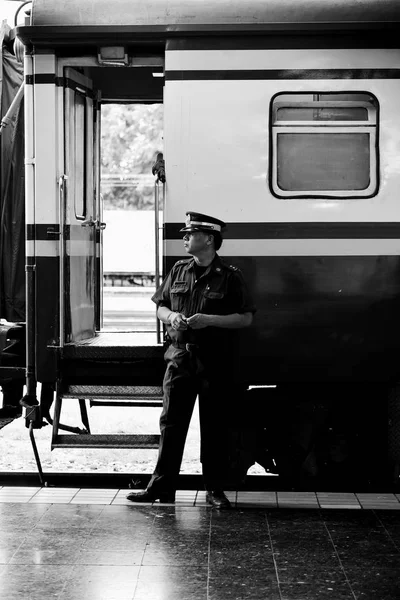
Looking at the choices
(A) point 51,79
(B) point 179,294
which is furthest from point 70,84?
(B) point 179,294

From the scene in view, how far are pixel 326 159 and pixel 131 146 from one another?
15120 millimetres

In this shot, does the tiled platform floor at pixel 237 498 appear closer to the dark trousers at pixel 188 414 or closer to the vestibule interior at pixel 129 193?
the dark trousers at pixel 188 414

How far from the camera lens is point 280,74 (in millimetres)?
7004

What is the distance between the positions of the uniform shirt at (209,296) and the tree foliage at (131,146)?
1428 centimetres

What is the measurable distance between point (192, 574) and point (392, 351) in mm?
2376

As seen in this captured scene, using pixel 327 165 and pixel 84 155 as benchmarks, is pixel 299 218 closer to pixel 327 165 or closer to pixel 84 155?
pixel 327 165

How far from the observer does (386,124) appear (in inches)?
276

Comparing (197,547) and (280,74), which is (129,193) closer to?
(280,74)

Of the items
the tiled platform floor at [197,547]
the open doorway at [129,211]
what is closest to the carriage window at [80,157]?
the tiled platform floor at [197,547]

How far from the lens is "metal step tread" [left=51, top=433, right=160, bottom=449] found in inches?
276

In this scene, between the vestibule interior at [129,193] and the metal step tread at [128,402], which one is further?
the vestibule interior at [129,193]

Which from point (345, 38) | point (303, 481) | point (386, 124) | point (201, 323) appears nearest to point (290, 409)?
point (303, 481)

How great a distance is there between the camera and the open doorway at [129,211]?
1727 centimetres

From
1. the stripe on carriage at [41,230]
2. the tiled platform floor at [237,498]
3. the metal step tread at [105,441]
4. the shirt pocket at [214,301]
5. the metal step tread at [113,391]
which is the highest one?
the stripe on carriage at [41,230]
